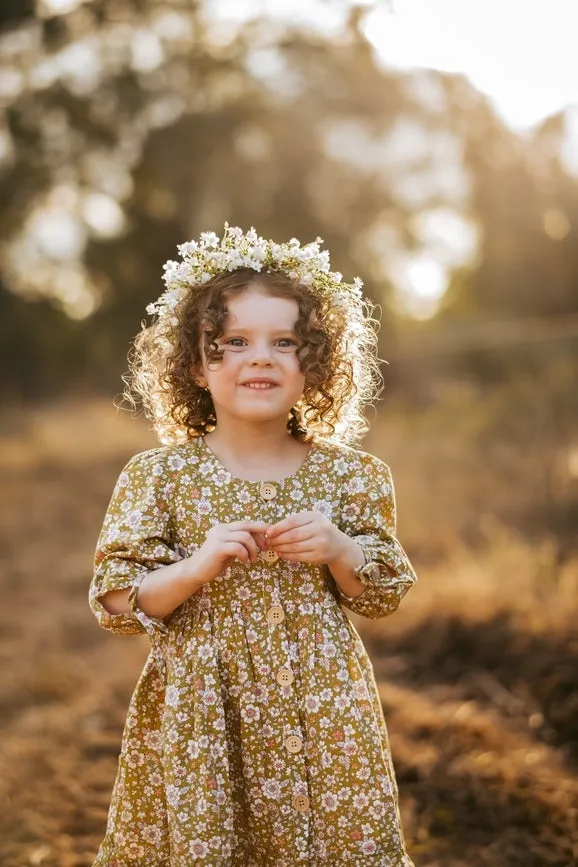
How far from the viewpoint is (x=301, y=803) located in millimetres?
2125

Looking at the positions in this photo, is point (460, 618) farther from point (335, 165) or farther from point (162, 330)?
point (335, 165)

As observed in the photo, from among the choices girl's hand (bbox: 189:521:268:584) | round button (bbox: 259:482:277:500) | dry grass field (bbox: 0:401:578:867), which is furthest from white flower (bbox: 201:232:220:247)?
dry grass field (bbox: 0:401:578:867)

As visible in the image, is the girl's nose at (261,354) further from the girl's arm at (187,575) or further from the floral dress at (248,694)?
the girl's arm at (187,575)

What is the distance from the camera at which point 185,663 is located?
215 centimetres

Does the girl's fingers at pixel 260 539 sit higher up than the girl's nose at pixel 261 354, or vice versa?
the girl's nose at pixel 261 354

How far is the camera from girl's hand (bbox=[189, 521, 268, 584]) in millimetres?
1952

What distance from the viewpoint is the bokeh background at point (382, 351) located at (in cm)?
375

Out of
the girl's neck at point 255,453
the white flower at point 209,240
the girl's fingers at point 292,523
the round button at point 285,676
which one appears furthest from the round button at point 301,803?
the white flower at point 209,240

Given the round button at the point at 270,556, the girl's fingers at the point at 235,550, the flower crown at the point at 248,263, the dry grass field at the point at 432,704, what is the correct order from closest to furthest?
the girl's fingers at the point at 235,550 → the round button at the point at 270,556 → the flower crown at the point at 248,263 → the dry grass field at the point at 432,704

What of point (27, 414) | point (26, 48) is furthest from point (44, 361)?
point (26, 48)

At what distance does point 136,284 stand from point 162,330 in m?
10.4

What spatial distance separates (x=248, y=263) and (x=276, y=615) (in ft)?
2.69

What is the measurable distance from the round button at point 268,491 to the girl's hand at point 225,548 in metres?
0.19

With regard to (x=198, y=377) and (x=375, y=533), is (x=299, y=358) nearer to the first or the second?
(x=198, y=377)
